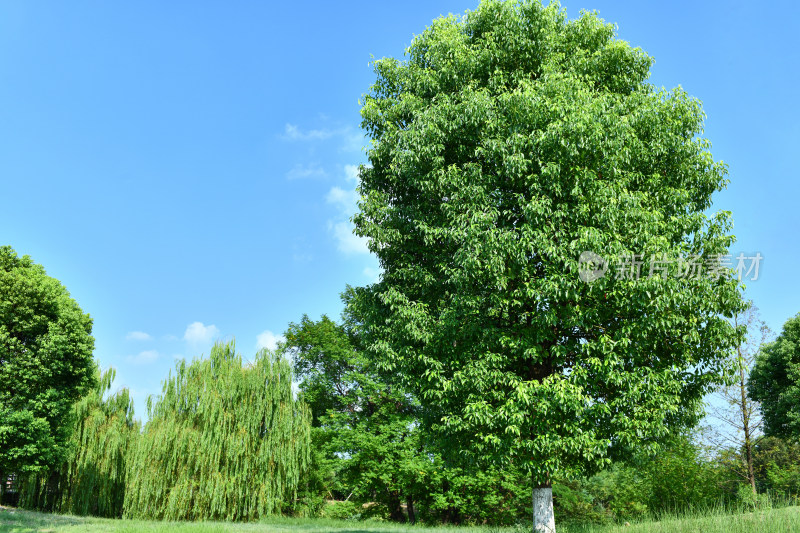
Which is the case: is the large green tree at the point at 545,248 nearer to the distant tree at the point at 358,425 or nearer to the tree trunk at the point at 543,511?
the tree trunk at the point at 543,511

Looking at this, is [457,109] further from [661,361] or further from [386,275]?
[661,361]

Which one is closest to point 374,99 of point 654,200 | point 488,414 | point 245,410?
point 654,200

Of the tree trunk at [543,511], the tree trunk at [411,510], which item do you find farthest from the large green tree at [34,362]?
the tree trunk at [543,511]

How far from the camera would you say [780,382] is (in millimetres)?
28359

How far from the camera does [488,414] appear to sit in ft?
33.4

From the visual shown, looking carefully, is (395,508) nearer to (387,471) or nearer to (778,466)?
(387,471)

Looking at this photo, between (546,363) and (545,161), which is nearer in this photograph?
(545,161)

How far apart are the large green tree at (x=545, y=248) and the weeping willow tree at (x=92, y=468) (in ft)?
84.9

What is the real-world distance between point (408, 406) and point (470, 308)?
22552 mm

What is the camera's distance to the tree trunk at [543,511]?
37.6 feet

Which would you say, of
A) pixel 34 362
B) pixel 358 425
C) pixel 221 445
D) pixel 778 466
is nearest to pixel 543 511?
pixel 221 445

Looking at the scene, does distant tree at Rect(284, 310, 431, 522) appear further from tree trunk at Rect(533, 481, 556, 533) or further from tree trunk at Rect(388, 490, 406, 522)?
tree trunk at Rect(533, 481, 556, 533)

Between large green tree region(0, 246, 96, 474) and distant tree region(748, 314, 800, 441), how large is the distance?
3806 centimetres

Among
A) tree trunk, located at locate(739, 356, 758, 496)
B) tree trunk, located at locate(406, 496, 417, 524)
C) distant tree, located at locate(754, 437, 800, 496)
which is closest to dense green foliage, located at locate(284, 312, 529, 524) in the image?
tree trunk, located at locate(406, 496, 417, 524)
